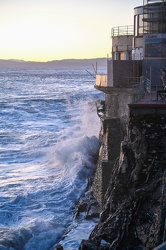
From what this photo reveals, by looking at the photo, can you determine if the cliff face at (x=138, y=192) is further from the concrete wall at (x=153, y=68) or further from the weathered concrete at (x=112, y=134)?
the concrete wall at (x=153, y=68)

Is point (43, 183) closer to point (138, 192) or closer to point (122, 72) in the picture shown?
point (122, 72)

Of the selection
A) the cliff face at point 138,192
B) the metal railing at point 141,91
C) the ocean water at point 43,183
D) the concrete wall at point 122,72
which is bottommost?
the ocean water at point 43,183

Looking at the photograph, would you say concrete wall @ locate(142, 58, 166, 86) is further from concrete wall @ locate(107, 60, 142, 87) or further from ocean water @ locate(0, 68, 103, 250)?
ocean water @ locate(0, 68, 103, 250)

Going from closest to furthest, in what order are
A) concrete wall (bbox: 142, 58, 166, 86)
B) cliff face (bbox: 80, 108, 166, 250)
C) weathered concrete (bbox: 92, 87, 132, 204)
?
cliff face (bbox: 80, 108, 166, 250) < weathered concrete (bbox: 92, 87, 132, 204) < concrete wall (bbox: 142, 58, 166, 86)

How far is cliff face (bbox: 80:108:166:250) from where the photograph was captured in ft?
35.4

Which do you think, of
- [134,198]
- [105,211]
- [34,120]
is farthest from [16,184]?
[34,120]

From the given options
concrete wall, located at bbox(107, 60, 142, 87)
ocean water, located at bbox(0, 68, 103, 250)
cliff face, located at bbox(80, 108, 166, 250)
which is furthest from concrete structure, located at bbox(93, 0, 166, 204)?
cliff face, located at bbox(80, 108, 166, 250)

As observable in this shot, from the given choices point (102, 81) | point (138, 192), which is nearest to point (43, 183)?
point (102, 81)

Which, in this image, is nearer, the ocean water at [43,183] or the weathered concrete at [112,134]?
the ocean water at [43,183]


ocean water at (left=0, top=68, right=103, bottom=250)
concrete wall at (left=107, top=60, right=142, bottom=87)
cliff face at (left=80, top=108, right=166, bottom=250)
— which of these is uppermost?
concrete wall at (left=107, top=60, right=142, bottom=87)

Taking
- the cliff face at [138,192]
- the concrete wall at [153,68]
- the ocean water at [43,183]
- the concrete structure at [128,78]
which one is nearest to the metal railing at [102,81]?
the concrete structure at [128,78]

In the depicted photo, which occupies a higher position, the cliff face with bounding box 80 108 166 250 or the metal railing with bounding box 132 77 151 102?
the metal railing with bounding box 132 77 151 102

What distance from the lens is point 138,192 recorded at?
12.0 m

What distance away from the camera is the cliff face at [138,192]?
10.8 m
